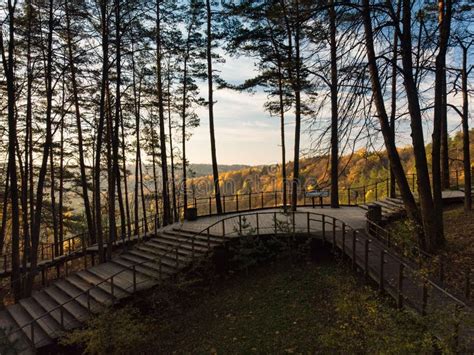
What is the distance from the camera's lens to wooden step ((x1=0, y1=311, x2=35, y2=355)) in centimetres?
710

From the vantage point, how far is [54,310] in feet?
28.8

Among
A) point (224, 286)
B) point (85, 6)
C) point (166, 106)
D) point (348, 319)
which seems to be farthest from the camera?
point (166, 106)

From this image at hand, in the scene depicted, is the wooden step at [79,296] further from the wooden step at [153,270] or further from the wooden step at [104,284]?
the wooden step at [153,270]

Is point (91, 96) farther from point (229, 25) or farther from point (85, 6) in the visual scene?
point (229, 25)

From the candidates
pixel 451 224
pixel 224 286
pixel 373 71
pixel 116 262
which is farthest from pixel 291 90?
pixel 116 262

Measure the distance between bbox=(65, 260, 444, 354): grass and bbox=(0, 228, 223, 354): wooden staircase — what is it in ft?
2.46

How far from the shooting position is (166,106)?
18.0 metres

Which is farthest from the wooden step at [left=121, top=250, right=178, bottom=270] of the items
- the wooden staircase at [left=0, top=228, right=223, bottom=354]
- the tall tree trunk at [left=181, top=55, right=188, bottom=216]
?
the tall tree trunk at [left=181, top=55, right=188, bottom=216]

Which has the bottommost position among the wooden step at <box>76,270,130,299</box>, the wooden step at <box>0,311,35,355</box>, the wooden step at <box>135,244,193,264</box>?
the wooden step at <box>0,311,35,355</box>

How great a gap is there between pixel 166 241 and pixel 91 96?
9012mm

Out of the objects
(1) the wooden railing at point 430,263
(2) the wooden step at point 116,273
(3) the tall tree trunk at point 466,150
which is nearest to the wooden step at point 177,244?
(2) the wooden step at point 116,273

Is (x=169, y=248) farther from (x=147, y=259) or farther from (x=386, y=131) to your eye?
(x=386, y=131)

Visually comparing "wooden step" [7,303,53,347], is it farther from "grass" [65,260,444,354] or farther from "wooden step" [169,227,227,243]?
"wooden step" [169,227,227,243]

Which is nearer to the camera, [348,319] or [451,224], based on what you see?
[348,319]
